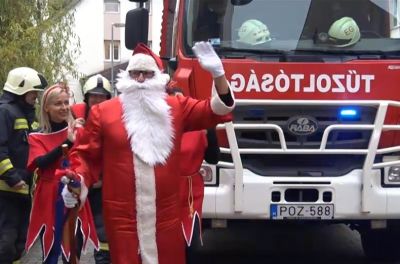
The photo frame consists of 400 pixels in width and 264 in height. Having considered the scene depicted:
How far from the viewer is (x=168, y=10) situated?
8.46 metres

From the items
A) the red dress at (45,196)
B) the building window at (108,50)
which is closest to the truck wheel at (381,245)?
the red dress at (45,196)

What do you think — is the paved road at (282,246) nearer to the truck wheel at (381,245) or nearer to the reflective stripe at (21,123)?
the truck wheel at (381,245)

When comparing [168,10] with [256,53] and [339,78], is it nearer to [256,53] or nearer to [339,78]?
[256,53]

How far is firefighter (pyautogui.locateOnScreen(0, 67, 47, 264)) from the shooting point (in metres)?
6.07

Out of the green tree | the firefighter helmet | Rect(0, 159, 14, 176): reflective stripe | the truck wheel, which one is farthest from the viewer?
the green tree

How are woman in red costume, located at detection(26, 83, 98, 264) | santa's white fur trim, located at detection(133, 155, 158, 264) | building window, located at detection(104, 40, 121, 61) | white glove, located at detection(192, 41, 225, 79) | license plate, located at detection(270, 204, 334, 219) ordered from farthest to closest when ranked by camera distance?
building window, located at detection(104, 40, 121, 61)
license plate, located at detection(270, 204, 334, 219)
woman in red costume, located at detection(26, 83, 98, 264)
santa's white fur trim, located at detection(133, 155, 158, 264)
white glove, located at detection(192, 41, 225, 79)

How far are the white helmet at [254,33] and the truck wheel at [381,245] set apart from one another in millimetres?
2337

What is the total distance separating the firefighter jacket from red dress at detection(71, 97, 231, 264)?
1076 millimetres

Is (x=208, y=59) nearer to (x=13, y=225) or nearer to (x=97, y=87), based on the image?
(x=97, y=87)

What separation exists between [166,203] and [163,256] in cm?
34

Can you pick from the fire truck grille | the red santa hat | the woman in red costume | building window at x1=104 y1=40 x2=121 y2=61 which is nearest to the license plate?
the fire truck grille

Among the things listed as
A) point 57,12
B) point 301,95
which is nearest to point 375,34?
point 301,95

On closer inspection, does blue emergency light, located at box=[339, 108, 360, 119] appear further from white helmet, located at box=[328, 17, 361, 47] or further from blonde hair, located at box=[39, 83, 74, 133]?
blonde hair, located at box=[39, 83, 74, 133]

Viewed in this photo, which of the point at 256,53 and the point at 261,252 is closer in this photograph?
the point at 256,53
